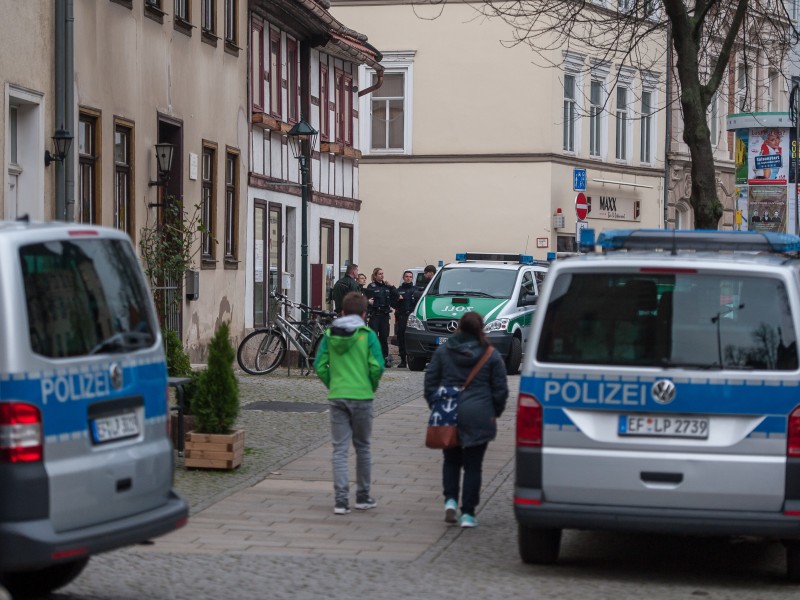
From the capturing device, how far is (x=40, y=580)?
862 centimetres

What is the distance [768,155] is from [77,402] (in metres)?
23.7

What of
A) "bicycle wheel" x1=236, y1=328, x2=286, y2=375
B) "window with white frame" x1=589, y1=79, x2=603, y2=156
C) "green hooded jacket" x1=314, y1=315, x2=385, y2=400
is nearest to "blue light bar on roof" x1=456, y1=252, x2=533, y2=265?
"bicycle wheel" x1=236, y1=328, x2=286, y2=375

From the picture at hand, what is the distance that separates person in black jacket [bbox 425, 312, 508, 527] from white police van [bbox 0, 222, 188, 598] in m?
3.01

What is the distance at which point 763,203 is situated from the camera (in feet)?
96.1

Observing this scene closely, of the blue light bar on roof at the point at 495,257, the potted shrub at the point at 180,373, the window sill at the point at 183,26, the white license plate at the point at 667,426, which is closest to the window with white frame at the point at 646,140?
the blue light bar on roof at the point at 495,257

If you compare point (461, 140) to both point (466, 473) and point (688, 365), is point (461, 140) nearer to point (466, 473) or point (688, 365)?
point (466, 473)

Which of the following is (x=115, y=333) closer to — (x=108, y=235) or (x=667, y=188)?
(x=108, y=235)

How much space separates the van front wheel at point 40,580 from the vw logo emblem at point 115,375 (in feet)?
4.18

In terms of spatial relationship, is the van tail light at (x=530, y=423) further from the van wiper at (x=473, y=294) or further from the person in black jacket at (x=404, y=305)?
the person in black jacket at (x=404, y=305)

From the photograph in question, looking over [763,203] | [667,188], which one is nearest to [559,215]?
[667,188]

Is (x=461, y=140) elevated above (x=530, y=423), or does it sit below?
above

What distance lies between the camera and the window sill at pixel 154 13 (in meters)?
22.5

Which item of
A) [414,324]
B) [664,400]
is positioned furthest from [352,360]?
[414,324]

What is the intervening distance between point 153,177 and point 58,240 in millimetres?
15443
